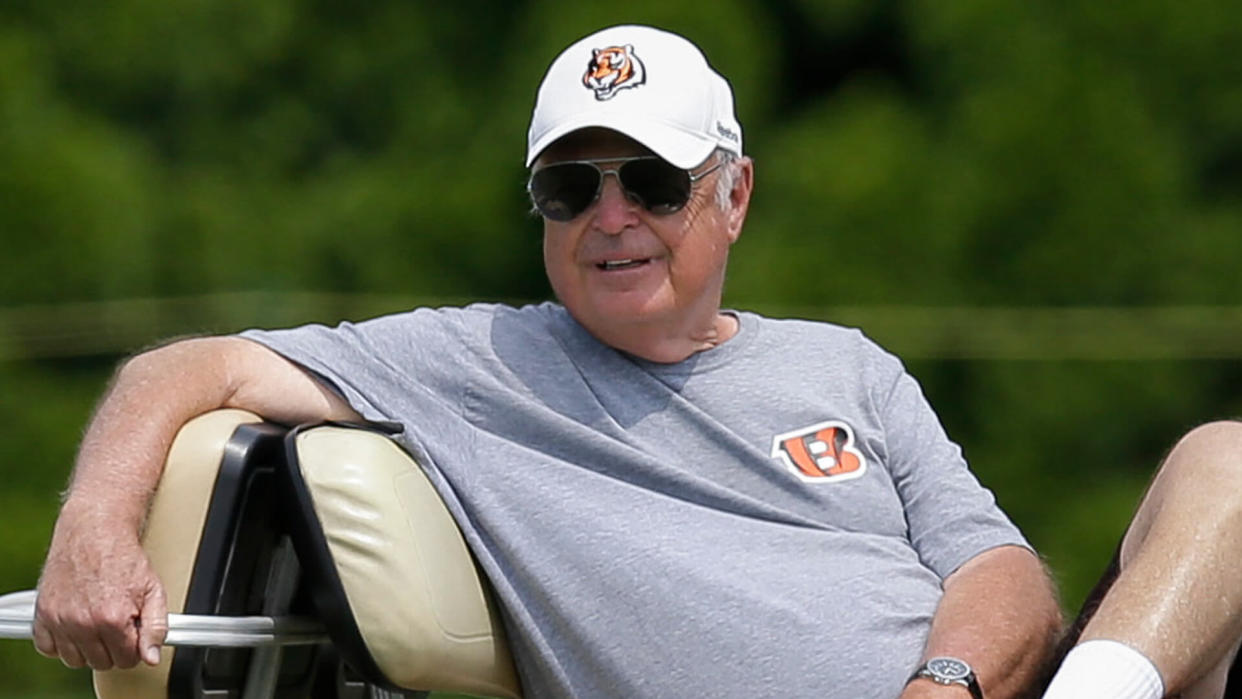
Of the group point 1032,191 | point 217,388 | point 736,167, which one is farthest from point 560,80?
point 1032,191

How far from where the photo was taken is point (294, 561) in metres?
2.05

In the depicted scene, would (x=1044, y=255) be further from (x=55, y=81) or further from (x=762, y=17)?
(x=55, y=81)

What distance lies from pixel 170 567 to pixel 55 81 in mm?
4743

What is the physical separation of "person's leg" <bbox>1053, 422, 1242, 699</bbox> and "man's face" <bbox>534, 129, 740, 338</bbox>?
0.64 metres

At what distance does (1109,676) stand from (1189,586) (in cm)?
13

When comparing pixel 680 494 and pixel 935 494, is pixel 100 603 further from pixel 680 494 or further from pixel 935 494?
pixel 935 494

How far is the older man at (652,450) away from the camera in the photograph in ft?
6.85

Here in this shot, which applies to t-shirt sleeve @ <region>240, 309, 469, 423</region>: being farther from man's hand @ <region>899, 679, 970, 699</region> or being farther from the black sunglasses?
man's hand @ <region>899, 679, 970, 699</region>

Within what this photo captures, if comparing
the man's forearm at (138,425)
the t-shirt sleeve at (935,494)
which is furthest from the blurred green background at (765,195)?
the man's forearm at (138,425)

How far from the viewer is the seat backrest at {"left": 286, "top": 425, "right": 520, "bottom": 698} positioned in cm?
197

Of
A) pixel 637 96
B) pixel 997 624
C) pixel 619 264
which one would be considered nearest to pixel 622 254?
pixel 619 264

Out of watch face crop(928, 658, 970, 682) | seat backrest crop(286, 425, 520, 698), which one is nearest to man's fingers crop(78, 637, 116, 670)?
seat backrest crop(286, 425, 520, 698)

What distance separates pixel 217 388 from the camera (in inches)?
80.9

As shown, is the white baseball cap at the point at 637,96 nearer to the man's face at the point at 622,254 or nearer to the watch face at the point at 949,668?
the man's face at the point at 622,254
